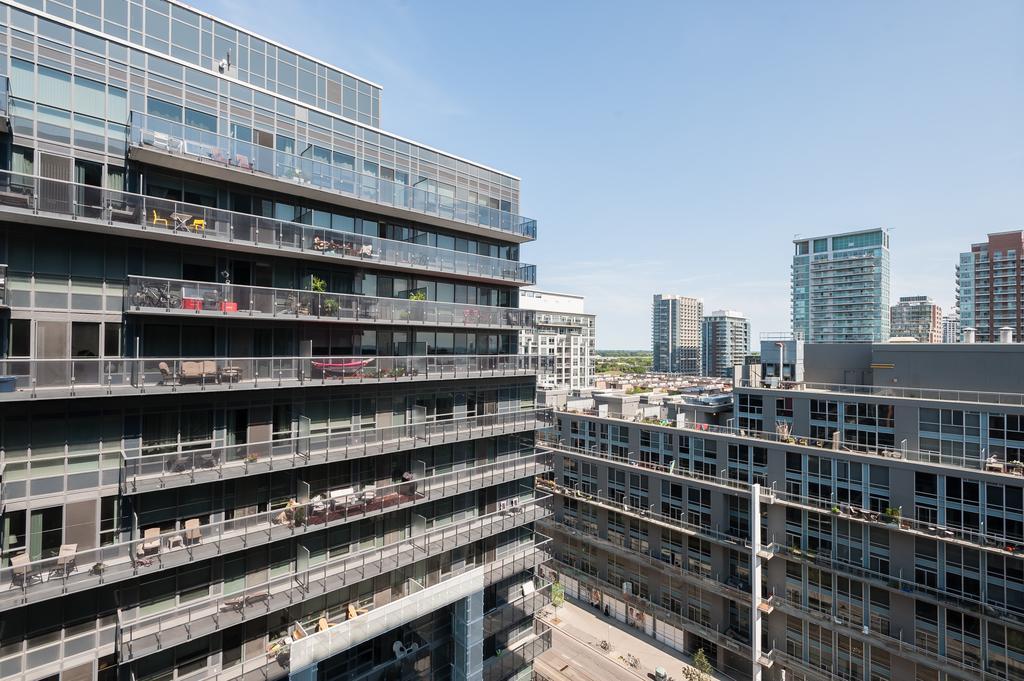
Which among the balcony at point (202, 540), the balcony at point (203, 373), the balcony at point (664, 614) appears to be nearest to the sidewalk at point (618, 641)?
the balcony at point (664, 614)

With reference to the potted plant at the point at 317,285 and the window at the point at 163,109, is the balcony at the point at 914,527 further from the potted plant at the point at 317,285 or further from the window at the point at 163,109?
the window at the point at 163,109

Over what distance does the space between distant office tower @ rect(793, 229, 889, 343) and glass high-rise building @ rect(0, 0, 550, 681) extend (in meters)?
142

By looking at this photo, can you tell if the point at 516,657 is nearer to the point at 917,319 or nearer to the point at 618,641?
the point at 618,641

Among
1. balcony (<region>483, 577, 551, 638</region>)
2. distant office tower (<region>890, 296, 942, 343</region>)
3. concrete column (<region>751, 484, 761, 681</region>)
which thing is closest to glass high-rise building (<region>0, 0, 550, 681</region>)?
balcony (<region>483, 577, 551, 638</region>)

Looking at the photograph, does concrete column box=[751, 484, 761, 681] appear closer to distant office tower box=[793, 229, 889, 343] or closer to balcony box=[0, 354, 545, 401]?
balcony box=[0, 354, 545, 401]

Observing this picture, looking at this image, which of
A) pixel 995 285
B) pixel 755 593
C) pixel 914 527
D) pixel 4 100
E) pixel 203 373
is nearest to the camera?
pixel 4 100

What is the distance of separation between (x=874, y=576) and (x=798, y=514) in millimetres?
5947

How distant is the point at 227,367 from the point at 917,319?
196193mm

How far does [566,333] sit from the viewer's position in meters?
132

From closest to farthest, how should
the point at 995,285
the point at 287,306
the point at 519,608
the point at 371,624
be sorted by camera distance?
the point at 287,306 → the point at 371,624 → the point at 519,608 → the point at 995,285

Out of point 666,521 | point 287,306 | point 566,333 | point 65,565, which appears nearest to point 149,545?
point 65,565

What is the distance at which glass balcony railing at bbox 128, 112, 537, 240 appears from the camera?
15.9 meters

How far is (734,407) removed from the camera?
44469mm

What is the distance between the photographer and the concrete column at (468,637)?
73.0 feet
